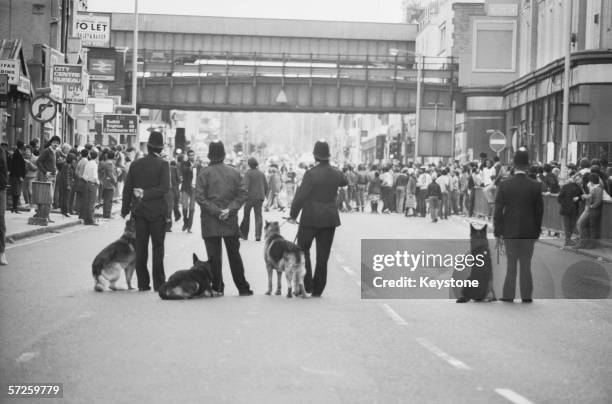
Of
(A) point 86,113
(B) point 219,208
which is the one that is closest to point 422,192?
(A) point 86,113

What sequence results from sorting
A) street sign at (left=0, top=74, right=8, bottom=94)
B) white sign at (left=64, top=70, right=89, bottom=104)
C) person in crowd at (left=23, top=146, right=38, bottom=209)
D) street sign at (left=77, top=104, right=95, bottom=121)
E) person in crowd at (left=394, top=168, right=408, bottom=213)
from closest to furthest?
street sign at (left=0, top=74, right=8, bottom=94) → person in crowd at (left=23, top=146, right=38, bottom=209) → white sign at (left=64, top=70, right=89, bottom=104) → street sign at (left=77, top=104, right=95, bottom=121) → person in crowd at (left=394, top=168, right=408, bottom=213)

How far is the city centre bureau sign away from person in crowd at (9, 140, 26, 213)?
13258 mm

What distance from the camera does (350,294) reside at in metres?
15.7

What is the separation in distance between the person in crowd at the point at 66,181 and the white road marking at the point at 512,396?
2503 cm

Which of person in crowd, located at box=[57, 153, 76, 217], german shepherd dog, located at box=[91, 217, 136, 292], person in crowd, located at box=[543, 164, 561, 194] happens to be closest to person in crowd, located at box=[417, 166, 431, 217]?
person in crowd, located at box=[543, 164, 561, 194]

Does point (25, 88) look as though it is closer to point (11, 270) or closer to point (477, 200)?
point (477, 200)

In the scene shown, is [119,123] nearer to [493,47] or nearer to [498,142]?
[498,142]

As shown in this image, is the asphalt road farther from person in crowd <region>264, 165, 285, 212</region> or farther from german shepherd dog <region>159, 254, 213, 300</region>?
person in crowd <region>264, 165, 285, 212</region>

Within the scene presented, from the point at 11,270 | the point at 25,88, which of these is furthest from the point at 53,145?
the point at 11,270

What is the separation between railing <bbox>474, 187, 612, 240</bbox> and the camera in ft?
86.3

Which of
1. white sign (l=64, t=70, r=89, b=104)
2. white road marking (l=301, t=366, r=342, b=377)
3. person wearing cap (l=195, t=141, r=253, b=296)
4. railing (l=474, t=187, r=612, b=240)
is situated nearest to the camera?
white road marking (l=301, t=366, r=342, b=377)

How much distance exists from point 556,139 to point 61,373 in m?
45.7

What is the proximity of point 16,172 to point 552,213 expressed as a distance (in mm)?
13546

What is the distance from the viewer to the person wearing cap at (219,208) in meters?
14.7
